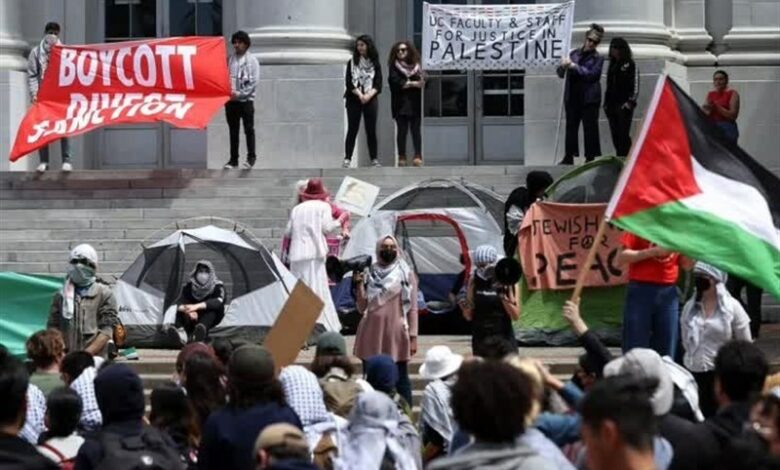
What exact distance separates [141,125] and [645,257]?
15787 mm

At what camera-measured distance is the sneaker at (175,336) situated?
2169 centimetres

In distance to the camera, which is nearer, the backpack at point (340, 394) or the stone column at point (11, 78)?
the backpack at point (340, 394)

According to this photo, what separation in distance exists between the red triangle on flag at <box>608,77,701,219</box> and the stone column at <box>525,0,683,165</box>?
14142mm

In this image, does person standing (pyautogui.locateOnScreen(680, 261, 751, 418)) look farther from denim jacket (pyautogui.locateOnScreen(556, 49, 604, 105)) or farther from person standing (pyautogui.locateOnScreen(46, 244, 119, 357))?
denim jacket (pyautogui.locateOnScreen(556, 49, 604, 105))

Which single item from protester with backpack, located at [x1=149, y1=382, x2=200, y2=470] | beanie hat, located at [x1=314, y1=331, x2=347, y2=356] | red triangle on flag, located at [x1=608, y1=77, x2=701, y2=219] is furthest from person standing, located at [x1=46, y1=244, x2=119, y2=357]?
protester with backpack, located at [x1=149, y1=382, x2=200, y2=470]

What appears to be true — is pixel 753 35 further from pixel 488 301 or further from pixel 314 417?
pixel 314 417

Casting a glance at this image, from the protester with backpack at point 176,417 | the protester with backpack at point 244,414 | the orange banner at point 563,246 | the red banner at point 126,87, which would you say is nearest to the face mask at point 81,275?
the orange banner at point 563,246

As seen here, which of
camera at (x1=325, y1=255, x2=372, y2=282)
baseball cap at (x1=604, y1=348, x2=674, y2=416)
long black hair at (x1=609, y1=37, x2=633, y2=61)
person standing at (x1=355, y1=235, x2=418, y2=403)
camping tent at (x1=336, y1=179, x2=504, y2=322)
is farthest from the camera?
long black hair at (x1=609, y1=37, x2=633, y2=61)

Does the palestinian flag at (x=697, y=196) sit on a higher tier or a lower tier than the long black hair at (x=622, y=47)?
lower

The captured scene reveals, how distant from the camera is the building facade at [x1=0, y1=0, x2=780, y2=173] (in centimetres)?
2788

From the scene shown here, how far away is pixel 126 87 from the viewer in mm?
26359

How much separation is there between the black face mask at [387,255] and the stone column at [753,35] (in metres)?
10.6

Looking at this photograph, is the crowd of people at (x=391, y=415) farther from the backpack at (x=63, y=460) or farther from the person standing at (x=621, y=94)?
the person standing at (x=621, y=94)

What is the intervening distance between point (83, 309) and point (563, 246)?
5.94 m
